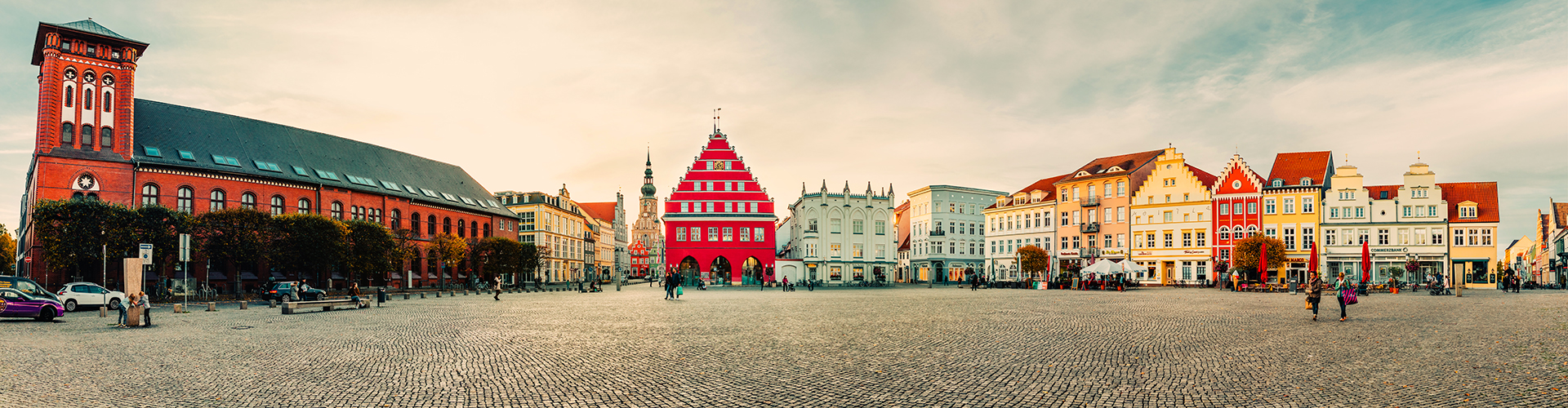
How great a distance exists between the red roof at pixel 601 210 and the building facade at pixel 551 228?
46987mm

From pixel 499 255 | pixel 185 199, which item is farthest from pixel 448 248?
pixel 185 199

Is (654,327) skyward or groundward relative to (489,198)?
groundward

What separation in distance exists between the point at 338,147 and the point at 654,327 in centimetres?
5906

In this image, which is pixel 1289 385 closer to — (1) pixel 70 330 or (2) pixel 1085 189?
(1) pixel 70 330

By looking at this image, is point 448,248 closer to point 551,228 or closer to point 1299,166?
point 551,228

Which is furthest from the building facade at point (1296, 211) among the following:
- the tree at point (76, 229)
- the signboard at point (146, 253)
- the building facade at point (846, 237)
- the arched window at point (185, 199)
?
the arched window at point (185, 199)

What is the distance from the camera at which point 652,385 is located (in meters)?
10.6

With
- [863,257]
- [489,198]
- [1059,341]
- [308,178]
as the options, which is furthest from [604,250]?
[1059,341]

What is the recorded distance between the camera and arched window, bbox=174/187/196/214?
5403cm

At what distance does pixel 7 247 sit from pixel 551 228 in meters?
53.8

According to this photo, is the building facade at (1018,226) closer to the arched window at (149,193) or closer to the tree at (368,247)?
the tree at (368,247)

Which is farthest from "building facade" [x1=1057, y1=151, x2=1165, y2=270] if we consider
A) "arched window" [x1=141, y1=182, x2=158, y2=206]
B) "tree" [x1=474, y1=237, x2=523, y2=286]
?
"arched window" [x1=141, y1=182, x2=158, y2=206]

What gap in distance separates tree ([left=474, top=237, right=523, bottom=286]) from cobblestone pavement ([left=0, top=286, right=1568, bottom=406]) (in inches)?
1982

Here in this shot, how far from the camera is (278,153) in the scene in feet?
204
